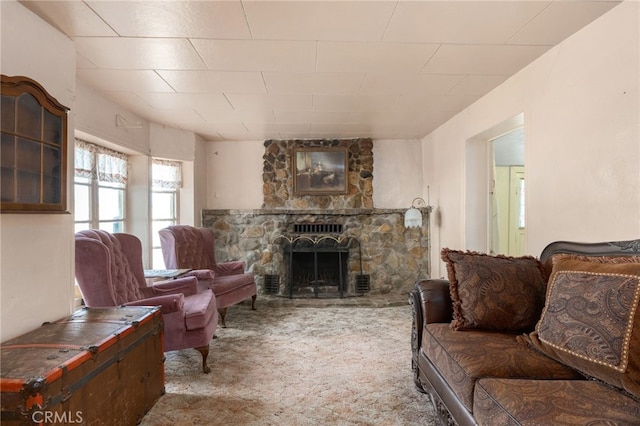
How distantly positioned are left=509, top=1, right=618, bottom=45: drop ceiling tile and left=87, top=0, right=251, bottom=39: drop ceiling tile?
169cm

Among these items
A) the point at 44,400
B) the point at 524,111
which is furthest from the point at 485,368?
the point at 524,111

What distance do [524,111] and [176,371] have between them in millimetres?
3354

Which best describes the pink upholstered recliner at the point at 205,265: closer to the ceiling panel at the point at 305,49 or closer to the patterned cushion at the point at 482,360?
the ceiling panel at the point at 305,49

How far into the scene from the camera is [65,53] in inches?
78.0

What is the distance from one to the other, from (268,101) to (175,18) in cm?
139

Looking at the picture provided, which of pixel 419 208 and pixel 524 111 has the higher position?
pixel 524 111

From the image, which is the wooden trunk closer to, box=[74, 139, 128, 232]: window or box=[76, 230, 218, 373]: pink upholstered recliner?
box=[76, 230, 218, 373]: pink upholstered recliner

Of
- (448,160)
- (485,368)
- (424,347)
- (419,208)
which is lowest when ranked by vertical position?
(424,347)

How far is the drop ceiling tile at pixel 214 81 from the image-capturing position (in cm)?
253

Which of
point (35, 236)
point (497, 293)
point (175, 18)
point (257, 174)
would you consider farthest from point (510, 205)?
point (35, 236)

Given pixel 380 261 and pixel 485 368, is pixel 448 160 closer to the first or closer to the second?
pixel 380 261

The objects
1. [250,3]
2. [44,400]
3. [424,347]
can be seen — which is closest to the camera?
[44,400]

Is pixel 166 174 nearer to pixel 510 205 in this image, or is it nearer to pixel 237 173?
pixel 237 173

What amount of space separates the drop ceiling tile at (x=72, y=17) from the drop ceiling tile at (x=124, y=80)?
1.78 feet
